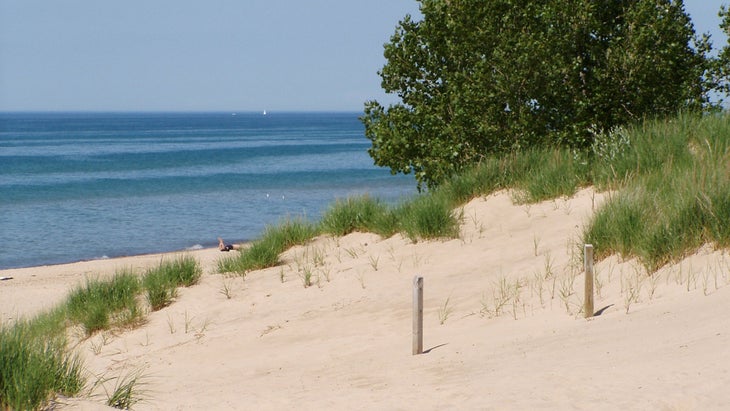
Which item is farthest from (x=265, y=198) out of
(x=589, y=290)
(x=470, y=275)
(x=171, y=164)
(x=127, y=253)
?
(x=589, y=290)

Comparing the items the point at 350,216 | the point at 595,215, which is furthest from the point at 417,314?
the point at 350,216

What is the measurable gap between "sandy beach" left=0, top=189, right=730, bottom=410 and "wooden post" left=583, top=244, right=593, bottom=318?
0.14 metres

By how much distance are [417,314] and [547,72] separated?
24.4ft

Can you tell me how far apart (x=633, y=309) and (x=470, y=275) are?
11.1 feet

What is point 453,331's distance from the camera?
33.0ft

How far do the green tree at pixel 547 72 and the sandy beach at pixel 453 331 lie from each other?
2.18 metres

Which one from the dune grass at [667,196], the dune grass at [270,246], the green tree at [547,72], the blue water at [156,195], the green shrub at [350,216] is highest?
the green tree at [547,72]

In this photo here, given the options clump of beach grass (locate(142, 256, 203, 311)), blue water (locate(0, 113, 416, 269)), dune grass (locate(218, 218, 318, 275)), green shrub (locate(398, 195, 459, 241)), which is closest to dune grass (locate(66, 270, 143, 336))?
clump of beach grass (locate(142, 256, 203, 311))

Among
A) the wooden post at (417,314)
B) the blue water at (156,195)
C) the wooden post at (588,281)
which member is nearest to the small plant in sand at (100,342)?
the wooden post at (417,314)

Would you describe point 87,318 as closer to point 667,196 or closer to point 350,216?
point 350,216

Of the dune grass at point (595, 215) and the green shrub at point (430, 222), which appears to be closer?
the dune grass at point (595, 215)

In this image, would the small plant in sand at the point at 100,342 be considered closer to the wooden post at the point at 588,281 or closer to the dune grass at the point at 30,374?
the dune grass at the point at 30,374

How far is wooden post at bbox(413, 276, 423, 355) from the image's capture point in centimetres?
905

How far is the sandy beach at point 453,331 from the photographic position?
720 cm
